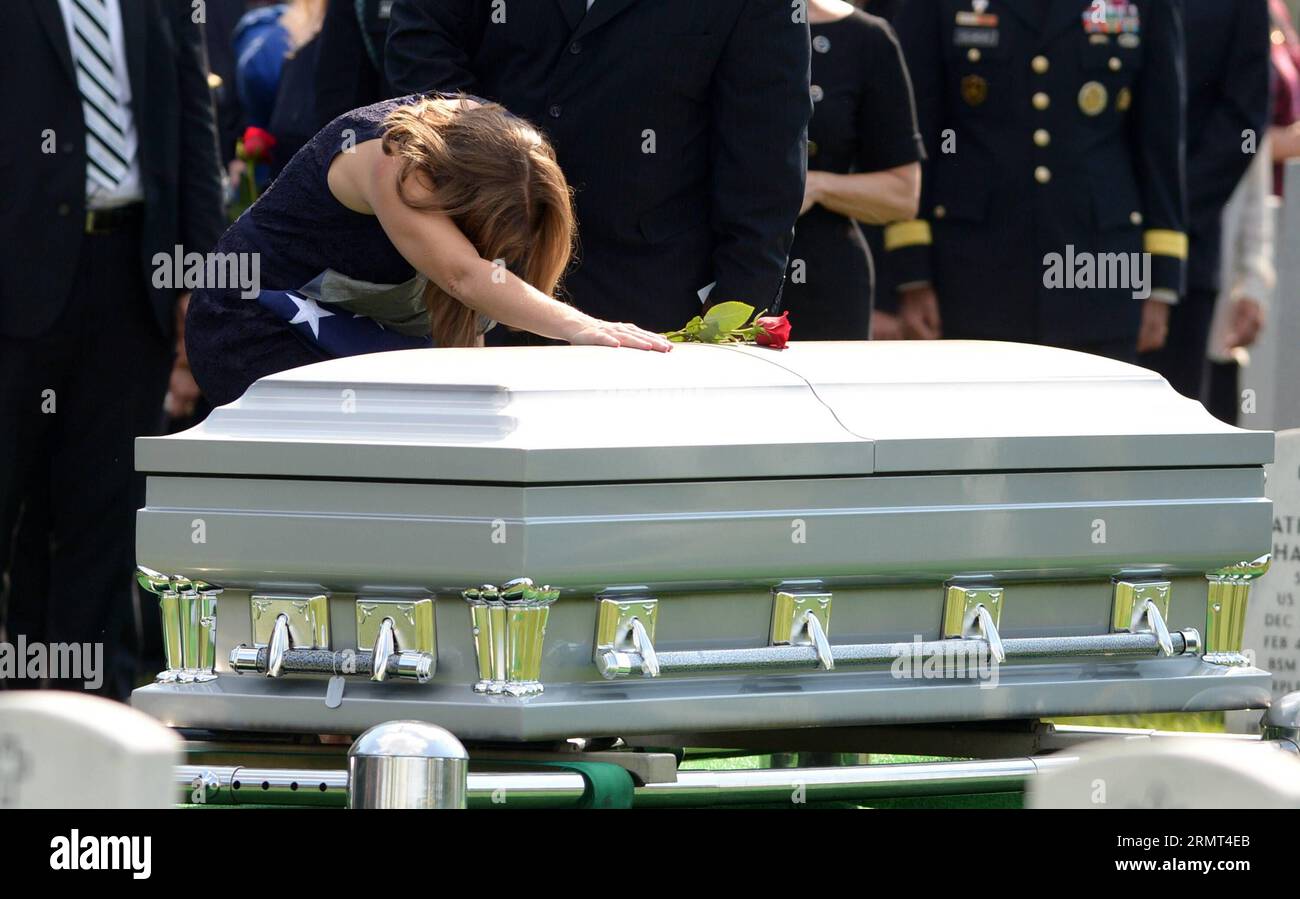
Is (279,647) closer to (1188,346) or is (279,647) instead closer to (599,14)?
(599,14)

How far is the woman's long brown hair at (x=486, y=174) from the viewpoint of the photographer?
Answer: 3.32 metres

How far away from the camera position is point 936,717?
291 centimetres

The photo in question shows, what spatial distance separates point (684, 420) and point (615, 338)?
412mm

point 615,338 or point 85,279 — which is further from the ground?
point 85,279

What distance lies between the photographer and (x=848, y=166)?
18.3 ft

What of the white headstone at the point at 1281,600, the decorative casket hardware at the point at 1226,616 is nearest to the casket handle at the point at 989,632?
the decorative casket hardware at the point at 1226,616

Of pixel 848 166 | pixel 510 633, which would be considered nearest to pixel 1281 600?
pixel 848 166

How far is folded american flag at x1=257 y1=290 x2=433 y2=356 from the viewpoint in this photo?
348 centimetres

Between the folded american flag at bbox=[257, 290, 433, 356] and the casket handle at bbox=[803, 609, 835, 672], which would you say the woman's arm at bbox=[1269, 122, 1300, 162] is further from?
the casket handle at bbox=[803, 609, 835, 672]

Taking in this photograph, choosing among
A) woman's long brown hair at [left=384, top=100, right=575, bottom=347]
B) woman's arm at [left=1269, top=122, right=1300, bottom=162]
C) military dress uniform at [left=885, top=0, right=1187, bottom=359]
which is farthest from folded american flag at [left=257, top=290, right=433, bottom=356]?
woman's arm at [left=1269, top=122, right=1300, bottom=162]

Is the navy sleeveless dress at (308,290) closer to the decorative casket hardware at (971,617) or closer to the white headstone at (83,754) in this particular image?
the decorative casket hardware at (971,617)
